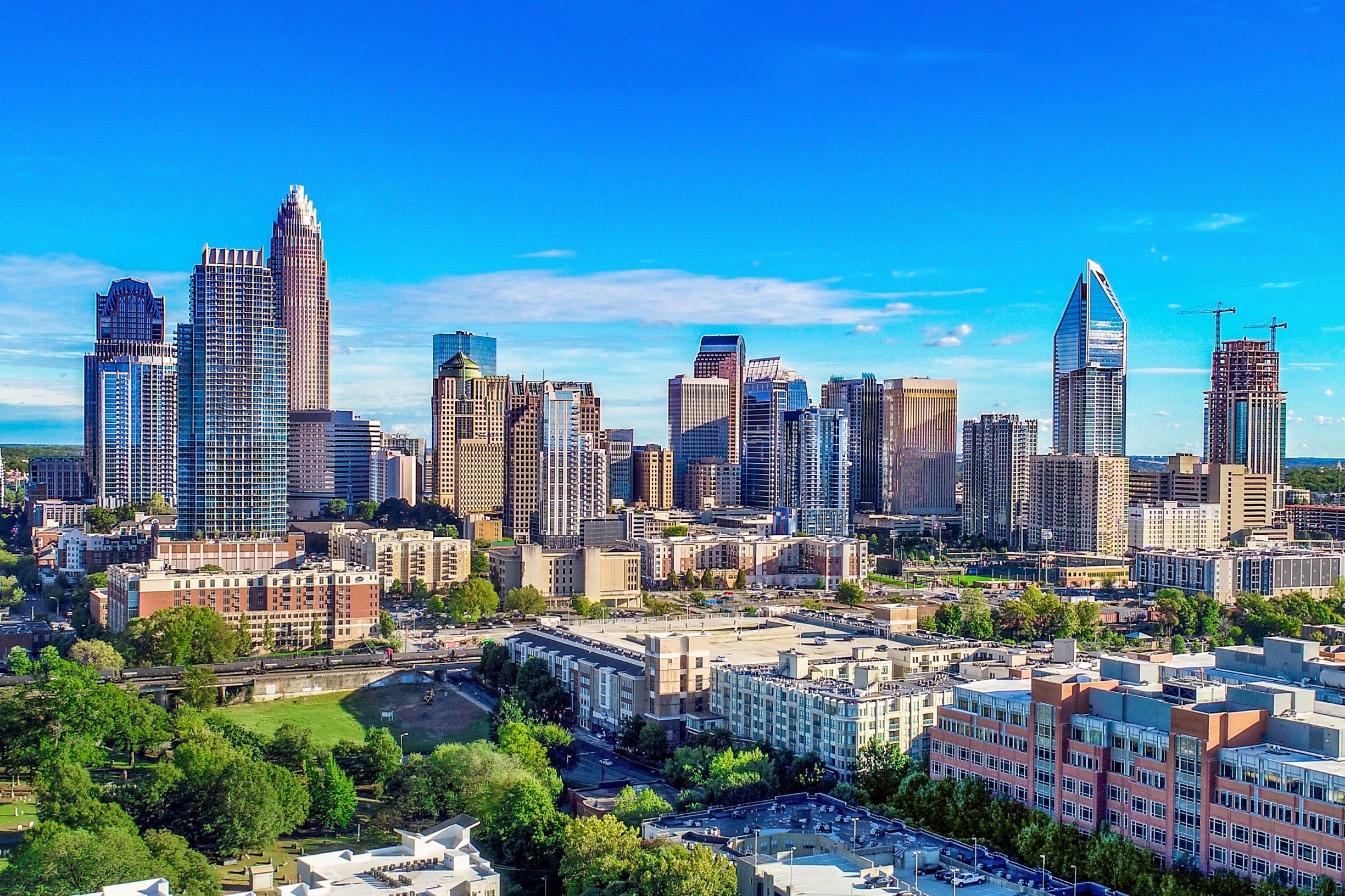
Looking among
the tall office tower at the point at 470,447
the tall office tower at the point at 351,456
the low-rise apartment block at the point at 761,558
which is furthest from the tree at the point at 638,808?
the tall office tower at the point at 351,456

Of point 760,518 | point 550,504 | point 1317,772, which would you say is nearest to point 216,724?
point 1317,772

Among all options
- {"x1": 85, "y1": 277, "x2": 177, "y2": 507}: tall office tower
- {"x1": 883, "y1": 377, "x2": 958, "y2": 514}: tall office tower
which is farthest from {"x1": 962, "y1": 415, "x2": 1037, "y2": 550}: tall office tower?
{"x1": 85, "y1": 277, "x2": 177, "y2": 507}: tall office tower

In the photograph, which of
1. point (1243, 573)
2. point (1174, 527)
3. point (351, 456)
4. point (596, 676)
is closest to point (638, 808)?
point (596, 676)

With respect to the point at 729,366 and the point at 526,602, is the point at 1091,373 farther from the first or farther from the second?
the point at 526,602

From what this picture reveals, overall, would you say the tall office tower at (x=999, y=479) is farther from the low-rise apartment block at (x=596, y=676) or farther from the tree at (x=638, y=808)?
the tree at (x=638, y=808)

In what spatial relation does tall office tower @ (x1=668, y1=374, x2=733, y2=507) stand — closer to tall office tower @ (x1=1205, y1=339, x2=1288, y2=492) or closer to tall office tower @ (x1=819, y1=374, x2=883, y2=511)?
tall office tower @ (x1=819, y1=374, x2=883, y2=511)

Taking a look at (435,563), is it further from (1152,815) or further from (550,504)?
(1152,815)
